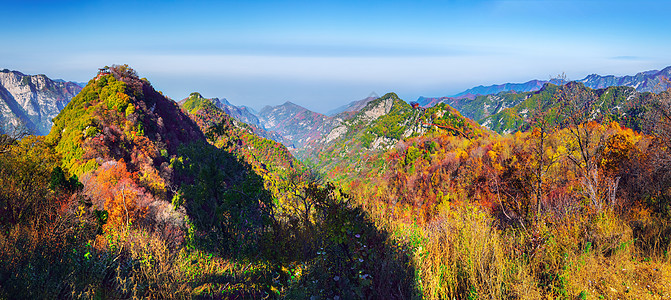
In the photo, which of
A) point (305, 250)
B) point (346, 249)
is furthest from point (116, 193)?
point (346, 249)

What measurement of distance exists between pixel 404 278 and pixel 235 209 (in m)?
4.96

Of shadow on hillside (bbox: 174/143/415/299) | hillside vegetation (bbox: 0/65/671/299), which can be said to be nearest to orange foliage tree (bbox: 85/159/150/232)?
hillside vegetation (bbox: 0/65/671/299)

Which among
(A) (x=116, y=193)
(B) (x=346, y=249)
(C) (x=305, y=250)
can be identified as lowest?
(A) (x=116, y=193)

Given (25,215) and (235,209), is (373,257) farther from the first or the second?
(25,215)

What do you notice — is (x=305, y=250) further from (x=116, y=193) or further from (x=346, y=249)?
(x=116, y=193)

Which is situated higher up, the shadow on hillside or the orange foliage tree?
the shadow on hillside

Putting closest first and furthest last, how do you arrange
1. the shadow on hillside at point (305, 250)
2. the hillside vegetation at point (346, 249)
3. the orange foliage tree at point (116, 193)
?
1. the hillside vegetation at point (346, 249)
2. the shadow on hillside at point (305, 250)
3. the orange foliage tree at point (116, 193)

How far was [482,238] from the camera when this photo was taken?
4.47 m

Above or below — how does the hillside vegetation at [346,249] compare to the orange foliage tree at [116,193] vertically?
above

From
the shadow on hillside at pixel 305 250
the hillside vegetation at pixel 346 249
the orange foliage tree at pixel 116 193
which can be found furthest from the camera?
the orange foliage tree at pixel 116 193

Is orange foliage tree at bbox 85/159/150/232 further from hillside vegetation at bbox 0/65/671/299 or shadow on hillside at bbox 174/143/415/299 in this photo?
shadow on hillside at bbox 174/143/415/299

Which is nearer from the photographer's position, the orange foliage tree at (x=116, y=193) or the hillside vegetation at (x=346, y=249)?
the hillside vegetation at (x=346, y=249)

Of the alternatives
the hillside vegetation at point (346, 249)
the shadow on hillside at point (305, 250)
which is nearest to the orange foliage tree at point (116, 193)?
the hillside vegetation at point (346, 249)

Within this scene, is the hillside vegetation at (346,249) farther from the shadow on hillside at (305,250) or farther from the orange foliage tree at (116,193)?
the orange foliage tree at (116,193)
